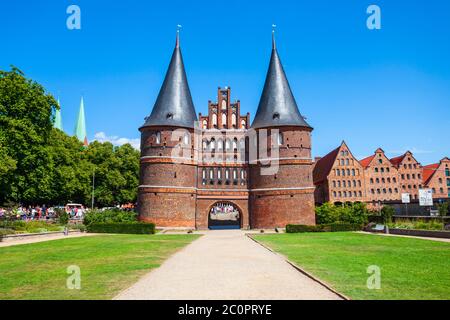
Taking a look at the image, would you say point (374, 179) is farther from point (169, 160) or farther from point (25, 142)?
point (25, 142)

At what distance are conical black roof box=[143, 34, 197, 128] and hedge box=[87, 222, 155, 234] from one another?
1111cm

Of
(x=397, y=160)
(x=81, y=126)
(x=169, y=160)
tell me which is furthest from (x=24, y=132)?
(x=81, y=126)

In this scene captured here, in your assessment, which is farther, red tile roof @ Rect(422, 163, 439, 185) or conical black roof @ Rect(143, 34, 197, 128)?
red tile roof @ Rect(422, 163, 439, 185)

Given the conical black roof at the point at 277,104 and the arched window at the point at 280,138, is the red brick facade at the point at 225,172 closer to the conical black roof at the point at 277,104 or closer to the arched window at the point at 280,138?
the arched window at the point at 280,138

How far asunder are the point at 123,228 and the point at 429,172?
59.3 meters

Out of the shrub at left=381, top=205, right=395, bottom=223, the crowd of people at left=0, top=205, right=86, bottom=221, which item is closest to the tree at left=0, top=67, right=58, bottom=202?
the crowd of people at left=0, top=205, right=86, bottom=221

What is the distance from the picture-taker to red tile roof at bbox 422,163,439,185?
65.3 meters

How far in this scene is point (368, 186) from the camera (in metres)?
61.3

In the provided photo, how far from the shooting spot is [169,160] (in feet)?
124

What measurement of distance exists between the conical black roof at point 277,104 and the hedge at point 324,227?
11083mm

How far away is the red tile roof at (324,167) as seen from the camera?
2400 inches

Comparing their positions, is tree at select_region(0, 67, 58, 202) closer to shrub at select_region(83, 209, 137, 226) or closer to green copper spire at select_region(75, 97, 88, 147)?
shrub at select_region(83, 209, 137, 226)

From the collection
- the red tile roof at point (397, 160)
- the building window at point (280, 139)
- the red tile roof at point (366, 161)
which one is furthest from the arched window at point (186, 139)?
the red tile roof at point (397, 160)
